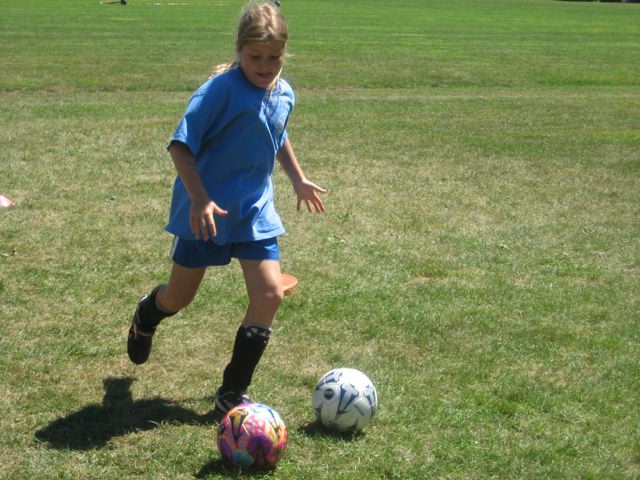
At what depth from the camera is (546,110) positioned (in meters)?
16.0

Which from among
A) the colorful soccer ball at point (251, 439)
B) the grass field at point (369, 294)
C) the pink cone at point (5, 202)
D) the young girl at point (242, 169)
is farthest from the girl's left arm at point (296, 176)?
the pink cone at point (5, 202)

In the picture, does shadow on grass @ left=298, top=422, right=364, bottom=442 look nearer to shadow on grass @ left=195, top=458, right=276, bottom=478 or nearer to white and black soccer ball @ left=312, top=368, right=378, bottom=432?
white and black soccer ball @ left=312, top=368, right=378, bottom=432

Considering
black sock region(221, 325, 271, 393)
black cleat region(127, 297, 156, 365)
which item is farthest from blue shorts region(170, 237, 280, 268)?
black cleat region(127, 297, 156, 365)

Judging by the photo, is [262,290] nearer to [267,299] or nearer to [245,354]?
[267,299]

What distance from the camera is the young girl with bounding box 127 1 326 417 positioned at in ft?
14.4

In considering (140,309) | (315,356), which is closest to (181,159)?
(140,309)

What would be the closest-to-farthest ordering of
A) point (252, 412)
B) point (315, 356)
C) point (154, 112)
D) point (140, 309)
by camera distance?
point (252, 412) → point (140, 309) → point (315, 356) → point (154, 112)

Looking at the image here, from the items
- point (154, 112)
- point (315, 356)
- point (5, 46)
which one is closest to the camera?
point (315, 356)

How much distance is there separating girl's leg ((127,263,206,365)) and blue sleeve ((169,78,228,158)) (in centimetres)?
62

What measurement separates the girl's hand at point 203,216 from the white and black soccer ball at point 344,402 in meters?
0.85

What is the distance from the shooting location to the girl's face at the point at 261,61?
439 centimetres

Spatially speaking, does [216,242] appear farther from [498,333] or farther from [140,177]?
[140,177]

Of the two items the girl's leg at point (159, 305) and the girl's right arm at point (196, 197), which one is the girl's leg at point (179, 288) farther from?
the girl's right arm at point (196, 197)

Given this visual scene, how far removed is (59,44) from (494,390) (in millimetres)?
20781
